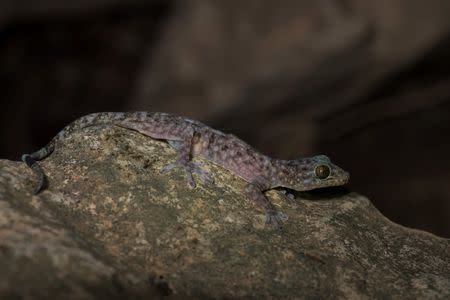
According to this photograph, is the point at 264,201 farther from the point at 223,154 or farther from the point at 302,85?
the point at 302,85

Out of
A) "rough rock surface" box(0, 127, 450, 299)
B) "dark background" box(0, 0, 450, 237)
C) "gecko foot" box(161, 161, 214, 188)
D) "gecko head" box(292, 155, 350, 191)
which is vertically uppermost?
"dark background" box(0, 0, 450, 237)

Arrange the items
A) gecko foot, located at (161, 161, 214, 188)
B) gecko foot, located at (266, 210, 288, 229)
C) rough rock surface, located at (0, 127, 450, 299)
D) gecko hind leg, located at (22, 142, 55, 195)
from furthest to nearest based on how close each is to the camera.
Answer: gecko foot, located at (161, 161, 214, 188) → gecko foot, located at (266, 210, 288, 229) → gecko hind leg, located at (22, 142, 55, 195) → rough rock surface, located at (0, 127, 450, 299)

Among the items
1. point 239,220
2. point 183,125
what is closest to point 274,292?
point 239,220

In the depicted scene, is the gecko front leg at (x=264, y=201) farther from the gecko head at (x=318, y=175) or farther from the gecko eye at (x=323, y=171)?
the gecko eye at (x=323, y=171)

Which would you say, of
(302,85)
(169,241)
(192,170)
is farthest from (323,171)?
(302,85)

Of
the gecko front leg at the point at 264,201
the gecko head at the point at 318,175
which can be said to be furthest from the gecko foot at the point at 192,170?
the gecko head at the point at 318,175

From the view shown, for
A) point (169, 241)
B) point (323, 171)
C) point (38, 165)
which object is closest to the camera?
point (169, 241)

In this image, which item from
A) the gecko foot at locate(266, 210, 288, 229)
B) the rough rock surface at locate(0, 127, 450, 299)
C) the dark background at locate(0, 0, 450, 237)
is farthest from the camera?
the dark background at locate(0, 0, 450, 237)

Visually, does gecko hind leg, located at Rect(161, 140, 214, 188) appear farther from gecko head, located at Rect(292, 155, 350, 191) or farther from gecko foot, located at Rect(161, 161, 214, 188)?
gecko head, located at Rect(292, 155, 350, 191)

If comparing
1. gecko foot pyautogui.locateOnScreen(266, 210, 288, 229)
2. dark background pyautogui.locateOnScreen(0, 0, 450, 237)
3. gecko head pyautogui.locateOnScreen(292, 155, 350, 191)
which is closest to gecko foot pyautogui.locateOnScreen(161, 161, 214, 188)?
gecko foot pyautogui.locateOnScreen(266, 210, 288, 229)

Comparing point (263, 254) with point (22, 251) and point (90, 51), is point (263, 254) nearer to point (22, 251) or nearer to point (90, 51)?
point (22, 251)
